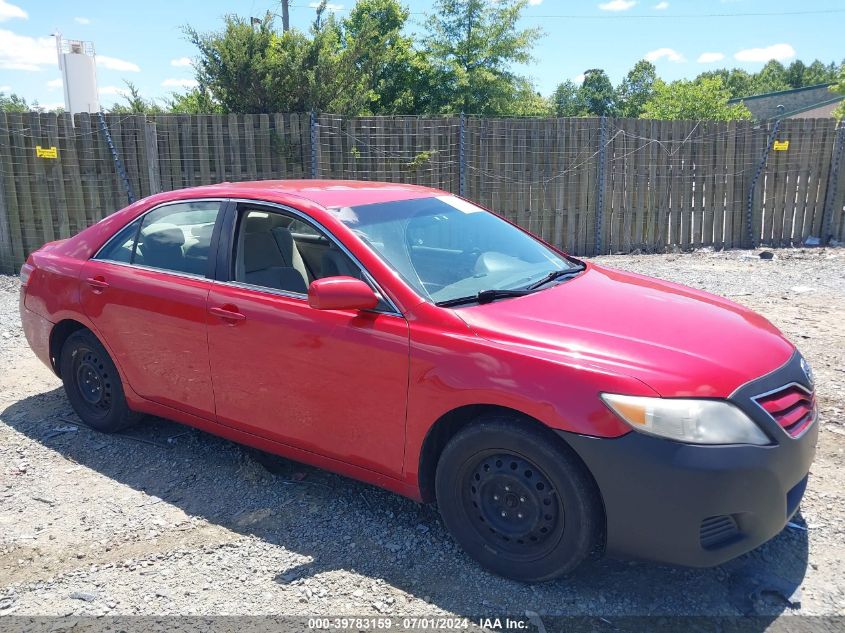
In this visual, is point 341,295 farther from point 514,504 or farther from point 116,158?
point 116,158

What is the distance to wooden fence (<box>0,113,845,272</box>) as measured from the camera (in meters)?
9.70

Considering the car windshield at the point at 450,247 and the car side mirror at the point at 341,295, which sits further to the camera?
the car windshield at the point at 450,247

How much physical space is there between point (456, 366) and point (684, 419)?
→ 3.05ft

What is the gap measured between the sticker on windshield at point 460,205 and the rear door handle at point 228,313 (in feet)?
4.61

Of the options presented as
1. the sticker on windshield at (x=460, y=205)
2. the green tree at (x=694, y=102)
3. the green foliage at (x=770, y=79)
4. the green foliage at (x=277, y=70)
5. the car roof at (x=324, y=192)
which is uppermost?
the green foliage at (x=770, y=79)

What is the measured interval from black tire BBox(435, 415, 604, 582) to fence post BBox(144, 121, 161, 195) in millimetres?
8188

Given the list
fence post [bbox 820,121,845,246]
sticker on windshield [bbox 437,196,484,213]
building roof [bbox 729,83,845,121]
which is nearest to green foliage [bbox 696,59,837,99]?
building roof [bbox 729,83,845,121]

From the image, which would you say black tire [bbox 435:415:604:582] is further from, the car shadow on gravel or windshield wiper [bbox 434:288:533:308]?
windshield wiper [bbox 434:288:533:308]

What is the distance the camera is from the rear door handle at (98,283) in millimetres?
4383

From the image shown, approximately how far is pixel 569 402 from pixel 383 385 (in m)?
0.90

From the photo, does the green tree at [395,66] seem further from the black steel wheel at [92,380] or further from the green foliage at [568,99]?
the green foliage at [568,99]

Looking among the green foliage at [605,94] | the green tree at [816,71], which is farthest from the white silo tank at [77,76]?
the green tree at [816,71]

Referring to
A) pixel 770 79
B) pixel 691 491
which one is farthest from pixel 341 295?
pixel 770 79

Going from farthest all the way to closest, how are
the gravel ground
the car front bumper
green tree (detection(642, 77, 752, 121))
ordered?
1. green tree (detection(642, 77, 752, 121))
2. the gravel ground
3. the car front bumper
